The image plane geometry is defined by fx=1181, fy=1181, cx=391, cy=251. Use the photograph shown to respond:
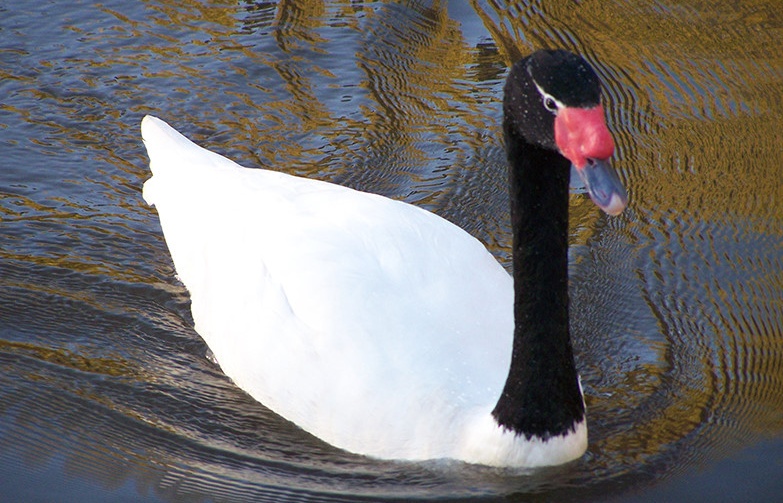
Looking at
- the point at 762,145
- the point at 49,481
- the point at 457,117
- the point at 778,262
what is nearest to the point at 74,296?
the point at 49,481

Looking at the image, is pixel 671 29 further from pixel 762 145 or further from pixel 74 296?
pixel 74 296

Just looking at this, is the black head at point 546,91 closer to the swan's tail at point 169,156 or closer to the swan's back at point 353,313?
the swan's back at point 353,313

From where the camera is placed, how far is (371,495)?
4.37m

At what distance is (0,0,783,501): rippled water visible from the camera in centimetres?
460

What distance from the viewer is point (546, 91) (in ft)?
12.4

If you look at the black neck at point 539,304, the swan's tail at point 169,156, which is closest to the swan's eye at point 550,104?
the black neck at point 539,304

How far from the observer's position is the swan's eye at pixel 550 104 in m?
3.77

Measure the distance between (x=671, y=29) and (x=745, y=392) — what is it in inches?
144

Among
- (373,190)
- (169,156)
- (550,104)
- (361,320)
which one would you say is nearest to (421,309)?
(361,320)

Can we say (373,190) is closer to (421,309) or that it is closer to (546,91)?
(421,309)

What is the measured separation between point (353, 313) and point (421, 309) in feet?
0.88

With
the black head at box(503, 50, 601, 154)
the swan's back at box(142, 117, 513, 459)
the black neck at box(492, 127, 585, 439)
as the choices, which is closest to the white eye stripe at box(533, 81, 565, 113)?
the black head at box(503, 50, 601, 154)

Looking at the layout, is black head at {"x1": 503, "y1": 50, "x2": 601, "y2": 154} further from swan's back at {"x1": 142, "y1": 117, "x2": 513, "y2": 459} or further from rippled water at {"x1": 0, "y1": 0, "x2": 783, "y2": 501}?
rippled water at {"x1": 0, "y1": 0, "x2": 783, "y2": 501}

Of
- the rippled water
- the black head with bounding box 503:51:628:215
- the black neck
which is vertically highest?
the black head with bounding box 503:51:628:215
